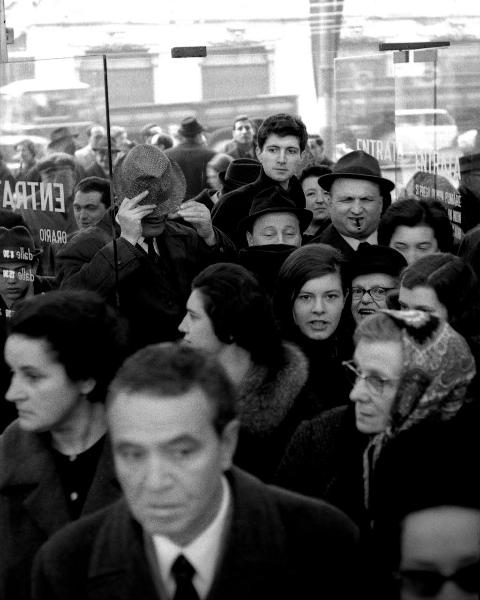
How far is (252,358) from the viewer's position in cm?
363

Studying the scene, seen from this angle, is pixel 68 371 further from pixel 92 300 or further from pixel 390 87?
pixel 390 87

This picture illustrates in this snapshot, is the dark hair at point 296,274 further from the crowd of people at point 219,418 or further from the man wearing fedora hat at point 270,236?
the man wearing fedora hat at point 270,236

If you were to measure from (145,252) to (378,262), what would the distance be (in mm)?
1004

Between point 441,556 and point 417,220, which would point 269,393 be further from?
point 417,220

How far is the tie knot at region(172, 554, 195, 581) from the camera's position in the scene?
7.46ft

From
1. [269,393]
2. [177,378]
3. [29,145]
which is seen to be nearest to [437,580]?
[177,378]

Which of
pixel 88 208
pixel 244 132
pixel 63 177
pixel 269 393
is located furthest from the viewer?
pixel 244 132

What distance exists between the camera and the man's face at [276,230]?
5.63 metres

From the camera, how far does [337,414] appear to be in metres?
3.30

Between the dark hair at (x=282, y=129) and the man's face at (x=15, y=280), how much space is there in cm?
176

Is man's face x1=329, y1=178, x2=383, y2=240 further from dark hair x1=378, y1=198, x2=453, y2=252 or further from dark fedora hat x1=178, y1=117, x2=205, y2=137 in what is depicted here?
dark fedora hat x1=178, y1=117, x2=205, y2=137

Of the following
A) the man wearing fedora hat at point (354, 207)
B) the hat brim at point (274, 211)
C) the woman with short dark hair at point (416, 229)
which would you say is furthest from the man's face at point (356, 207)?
the woman with short dark hair at point (416, 229)

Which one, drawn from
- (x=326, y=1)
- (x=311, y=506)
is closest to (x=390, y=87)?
(x=326, y=1)

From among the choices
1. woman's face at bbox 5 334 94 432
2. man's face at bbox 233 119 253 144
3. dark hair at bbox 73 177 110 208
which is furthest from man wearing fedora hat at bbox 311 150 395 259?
man's face at bbox 233 119 253 144
